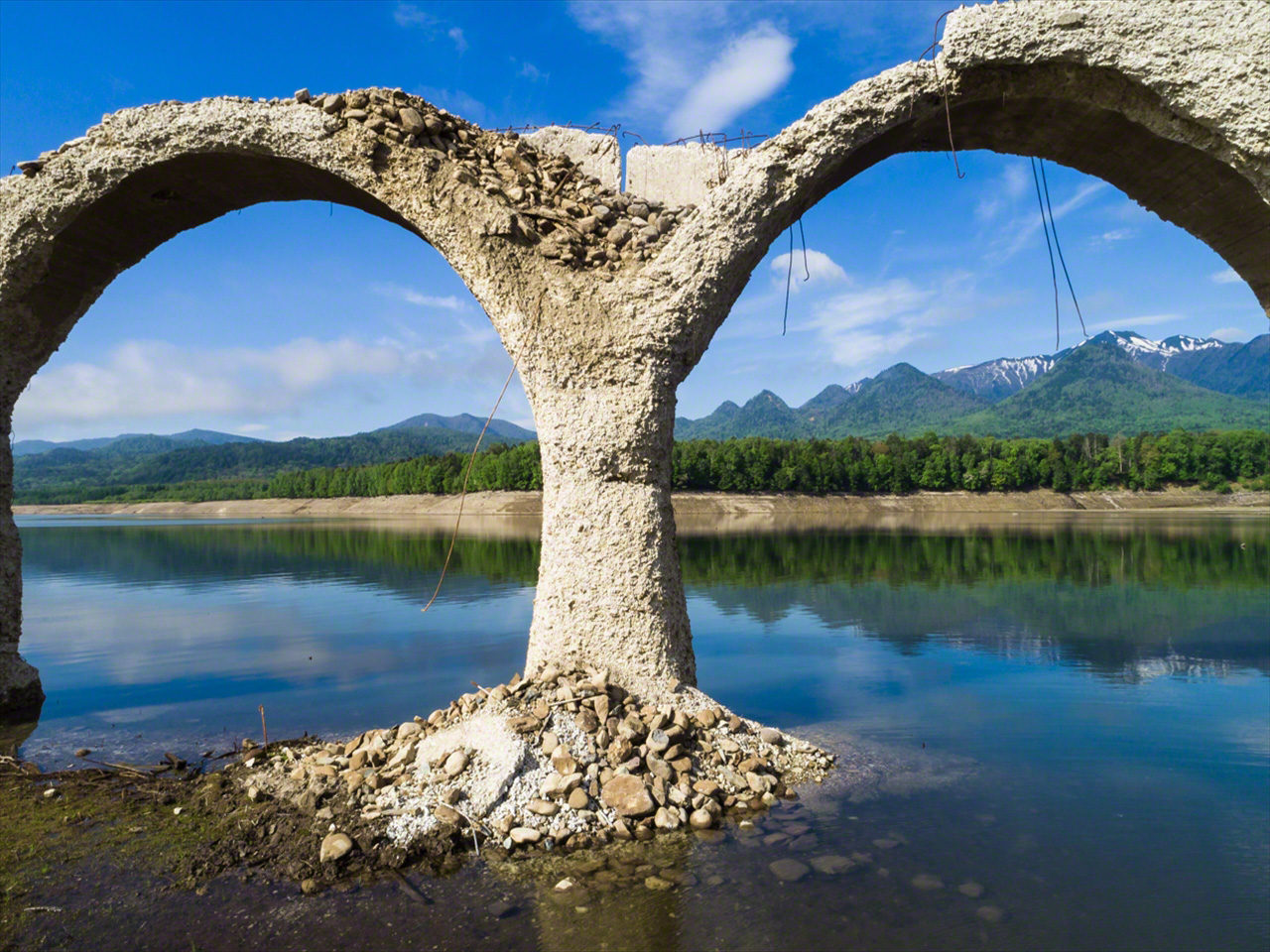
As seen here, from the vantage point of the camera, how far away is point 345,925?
12.8 feet

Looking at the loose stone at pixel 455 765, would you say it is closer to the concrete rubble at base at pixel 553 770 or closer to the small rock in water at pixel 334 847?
the concrete rubble at base at pixel 553 770

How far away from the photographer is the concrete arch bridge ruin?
552 centimetres

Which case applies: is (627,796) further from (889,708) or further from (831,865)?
(889,708)

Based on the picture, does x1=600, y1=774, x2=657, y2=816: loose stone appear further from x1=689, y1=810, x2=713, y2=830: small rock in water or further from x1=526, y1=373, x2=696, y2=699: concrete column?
x1=526, y1=373, x2=696, y2=699: concrete column

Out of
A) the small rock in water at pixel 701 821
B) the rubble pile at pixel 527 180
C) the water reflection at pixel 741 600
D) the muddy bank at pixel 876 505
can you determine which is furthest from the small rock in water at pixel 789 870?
the muddy bank at pixel 876 505

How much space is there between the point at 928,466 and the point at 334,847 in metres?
68.8

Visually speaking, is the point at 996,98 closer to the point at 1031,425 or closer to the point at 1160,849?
the point at 1160,849

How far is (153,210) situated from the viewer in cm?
780

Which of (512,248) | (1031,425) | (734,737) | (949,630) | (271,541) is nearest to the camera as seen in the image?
(734,737)

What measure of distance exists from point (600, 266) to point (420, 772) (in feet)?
13.2

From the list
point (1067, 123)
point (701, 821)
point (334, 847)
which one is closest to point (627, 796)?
point (701, 821)

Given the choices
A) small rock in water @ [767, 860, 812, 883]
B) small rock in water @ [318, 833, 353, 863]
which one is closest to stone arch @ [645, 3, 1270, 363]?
small rock in water @ [767, 860, 812, 883]

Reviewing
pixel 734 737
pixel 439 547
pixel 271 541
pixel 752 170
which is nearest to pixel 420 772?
pixel 734 737

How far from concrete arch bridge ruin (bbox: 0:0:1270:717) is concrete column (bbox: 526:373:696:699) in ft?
0.06
